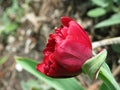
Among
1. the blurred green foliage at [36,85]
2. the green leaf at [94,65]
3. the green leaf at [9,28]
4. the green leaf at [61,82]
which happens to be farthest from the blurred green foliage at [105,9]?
the green leaf at [94,65]

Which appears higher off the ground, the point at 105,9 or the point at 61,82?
the point at 61,82

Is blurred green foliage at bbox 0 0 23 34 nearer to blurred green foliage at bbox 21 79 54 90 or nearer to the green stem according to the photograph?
blurred green foliage at bbox 21 79 54 90

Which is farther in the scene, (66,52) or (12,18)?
(12,18)

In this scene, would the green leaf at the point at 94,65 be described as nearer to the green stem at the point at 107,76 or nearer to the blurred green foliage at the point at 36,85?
the green stem at the point at 107,76

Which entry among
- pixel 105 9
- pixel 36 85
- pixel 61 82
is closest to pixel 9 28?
pixel 36 85

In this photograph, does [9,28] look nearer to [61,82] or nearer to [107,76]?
[61,82]
